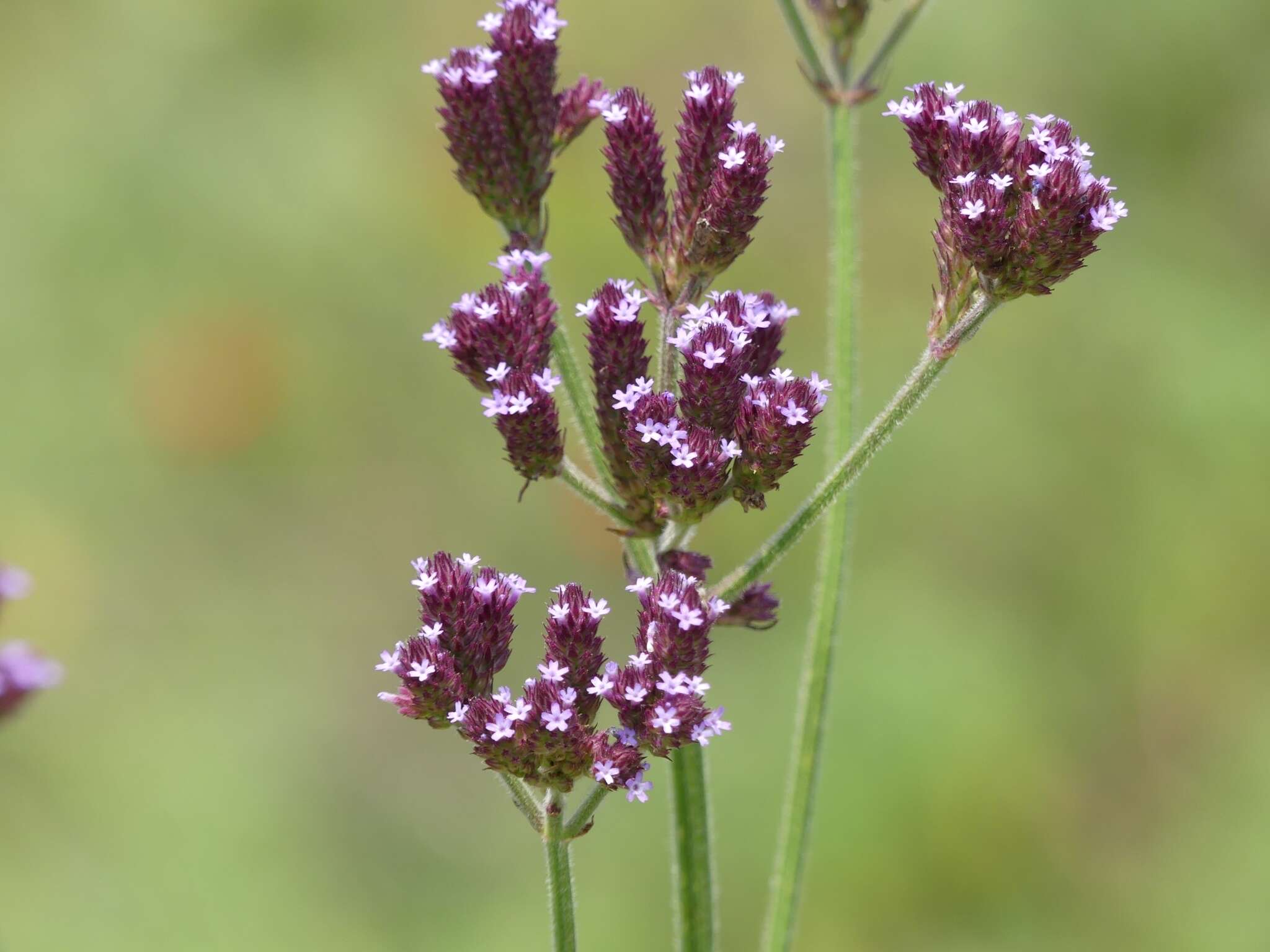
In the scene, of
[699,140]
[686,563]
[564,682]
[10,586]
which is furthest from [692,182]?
[10,586]

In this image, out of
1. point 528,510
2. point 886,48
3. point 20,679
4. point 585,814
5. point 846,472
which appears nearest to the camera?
point 20,679

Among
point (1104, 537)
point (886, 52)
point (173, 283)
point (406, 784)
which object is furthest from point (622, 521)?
point (173, 283)

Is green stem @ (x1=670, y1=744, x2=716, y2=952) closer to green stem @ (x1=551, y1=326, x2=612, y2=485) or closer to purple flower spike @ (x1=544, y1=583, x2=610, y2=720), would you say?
purple flower spike @ (x1=544, y1=583, x2=610, y2=720)

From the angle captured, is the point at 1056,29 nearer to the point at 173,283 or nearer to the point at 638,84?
the point at 638,84

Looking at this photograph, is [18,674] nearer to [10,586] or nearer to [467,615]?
[10,586]

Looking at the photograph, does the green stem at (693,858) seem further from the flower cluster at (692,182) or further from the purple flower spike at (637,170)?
the purple flower spike at (637,170)

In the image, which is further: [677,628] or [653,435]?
[653,435]
